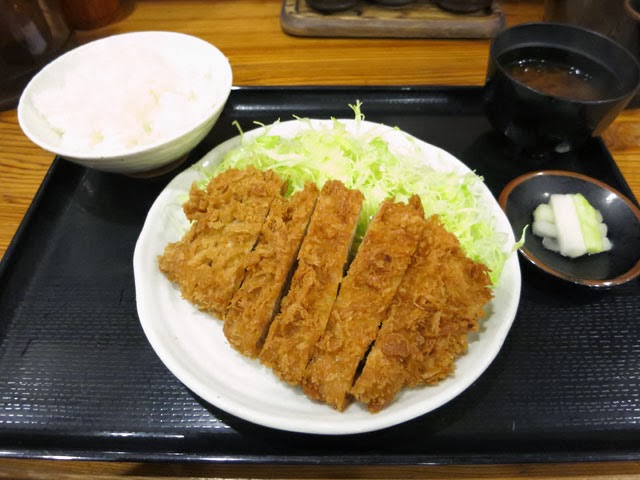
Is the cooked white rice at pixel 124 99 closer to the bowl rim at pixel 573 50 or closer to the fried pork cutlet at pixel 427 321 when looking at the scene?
the fried pork cutlet at pixel 427 321

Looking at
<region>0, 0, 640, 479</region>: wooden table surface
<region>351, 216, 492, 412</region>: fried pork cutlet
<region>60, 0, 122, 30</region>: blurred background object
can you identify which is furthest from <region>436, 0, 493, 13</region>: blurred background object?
<region>60, 0, 122, 30</region>: blurred background object

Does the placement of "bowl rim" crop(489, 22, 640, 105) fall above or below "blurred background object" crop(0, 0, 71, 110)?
below

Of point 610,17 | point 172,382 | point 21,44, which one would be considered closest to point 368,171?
point 172,382

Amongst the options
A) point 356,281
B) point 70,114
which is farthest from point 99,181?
point 356,281

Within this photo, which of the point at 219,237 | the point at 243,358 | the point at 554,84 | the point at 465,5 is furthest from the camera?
the point at 465,5

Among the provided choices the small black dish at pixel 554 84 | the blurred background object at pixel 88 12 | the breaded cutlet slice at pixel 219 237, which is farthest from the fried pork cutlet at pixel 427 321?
the blurred background object at pixel 88 12

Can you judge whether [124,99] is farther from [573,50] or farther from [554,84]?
[573,50]

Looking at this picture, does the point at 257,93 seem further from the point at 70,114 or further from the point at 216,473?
the point at 216,473

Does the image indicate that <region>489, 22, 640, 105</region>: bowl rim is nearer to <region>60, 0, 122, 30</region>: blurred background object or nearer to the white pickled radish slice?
the white pickled radish slice
